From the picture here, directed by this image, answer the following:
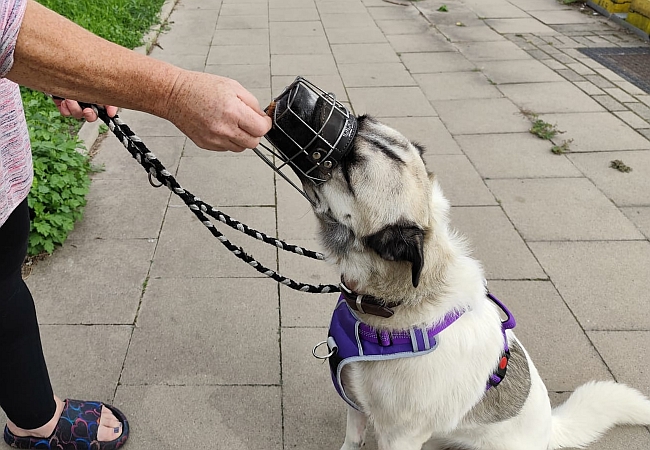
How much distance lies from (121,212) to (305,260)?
1610 mm

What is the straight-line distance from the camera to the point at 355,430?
2.40 meters

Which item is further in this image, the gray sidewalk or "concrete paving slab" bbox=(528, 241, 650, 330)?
"concrete paving slab" bbox=(528, 241, 650, 330)

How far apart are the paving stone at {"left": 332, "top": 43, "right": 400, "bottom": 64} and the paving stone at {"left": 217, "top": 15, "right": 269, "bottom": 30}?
5.56 ft

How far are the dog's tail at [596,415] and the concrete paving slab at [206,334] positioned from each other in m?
1.48

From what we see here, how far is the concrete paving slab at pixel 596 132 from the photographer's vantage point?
525 centimetres

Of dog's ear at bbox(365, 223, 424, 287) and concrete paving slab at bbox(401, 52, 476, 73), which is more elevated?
dog's ear at bbox(365, 223, 424, 287)

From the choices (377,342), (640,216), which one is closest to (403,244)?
(377,342)

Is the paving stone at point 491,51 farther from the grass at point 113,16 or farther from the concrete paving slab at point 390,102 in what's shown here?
the grass at point 113,16

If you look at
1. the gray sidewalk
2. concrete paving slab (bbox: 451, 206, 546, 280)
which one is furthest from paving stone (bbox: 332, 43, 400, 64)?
concrete paving slab (bbox: 451, 206, 546, 280)

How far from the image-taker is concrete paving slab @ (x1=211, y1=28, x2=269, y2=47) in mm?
7828

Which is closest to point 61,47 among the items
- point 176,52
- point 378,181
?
point 378,181

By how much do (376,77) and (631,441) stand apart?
529 centimetres

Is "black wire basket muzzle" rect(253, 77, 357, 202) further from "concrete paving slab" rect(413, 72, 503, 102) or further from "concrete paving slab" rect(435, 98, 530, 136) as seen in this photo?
"concrete paving slab" rect(413, 72, 503, 102)

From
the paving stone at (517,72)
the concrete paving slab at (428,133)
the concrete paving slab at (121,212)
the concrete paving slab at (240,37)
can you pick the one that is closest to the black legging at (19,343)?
the concrete paving slab at (121,212)
